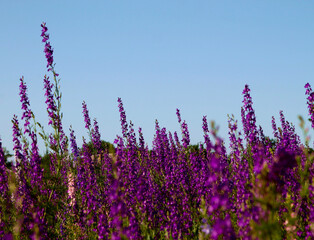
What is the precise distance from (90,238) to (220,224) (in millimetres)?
3795

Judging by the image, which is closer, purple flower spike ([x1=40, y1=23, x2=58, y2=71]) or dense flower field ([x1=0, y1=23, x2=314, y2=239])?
dense flower field ([x1=0, y1=23, x2=314, y2=239])

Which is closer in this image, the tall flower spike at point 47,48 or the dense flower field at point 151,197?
the dense flower field at point 151,197

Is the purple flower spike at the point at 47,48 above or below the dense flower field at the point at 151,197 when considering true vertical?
above

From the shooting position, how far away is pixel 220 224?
210 centimetres

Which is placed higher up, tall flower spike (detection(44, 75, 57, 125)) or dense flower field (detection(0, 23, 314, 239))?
tall flower spike (detection(44, 75, 57, 125))

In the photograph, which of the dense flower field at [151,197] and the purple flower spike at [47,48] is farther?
the purple flower spike at [47,48]

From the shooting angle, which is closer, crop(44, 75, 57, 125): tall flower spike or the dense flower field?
the dense flower field

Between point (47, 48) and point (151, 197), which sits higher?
point (47, 48)

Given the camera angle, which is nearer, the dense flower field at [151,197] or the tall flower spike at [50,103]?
the dense flower field at [151,197]

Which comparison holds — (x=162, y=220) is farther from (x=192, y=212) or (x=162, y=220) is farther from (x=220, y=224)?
(x=220, y=224)

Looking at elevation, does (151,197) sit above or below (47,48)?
below

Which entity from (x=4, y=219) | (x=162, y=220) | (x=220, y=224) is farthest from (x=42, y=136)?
(x=220, y=224)

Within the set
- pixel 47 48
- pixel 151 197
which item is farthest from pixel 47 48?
pixel 151 197

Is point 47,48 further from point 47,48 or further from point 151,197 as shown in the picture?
point 151,197
